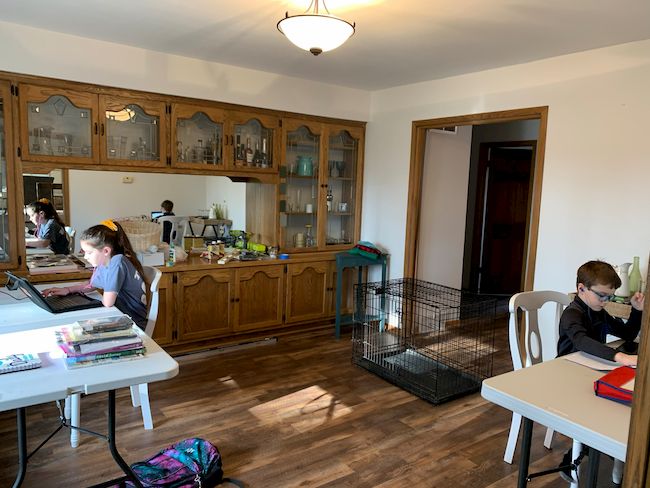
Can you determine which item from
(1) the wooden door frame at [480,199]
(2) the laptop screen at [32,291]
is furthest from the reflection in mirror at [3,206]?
(1) the wooden door frame at [480,199]

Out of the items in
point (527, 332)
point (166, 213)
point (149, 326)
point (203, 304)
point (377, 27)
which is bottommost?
point (203, 304)

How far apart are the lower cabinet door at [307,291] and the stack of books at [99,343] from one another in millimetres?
2524

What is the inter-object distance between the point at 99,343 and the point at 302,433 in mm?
1425

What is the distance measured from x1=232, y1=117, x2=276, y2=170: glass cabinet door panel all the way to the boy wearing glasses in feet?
9.24

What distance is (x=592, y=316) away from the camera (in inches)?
85.8

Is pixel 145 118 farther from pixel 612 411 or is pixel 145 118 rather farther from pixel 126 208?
pixel 612 411

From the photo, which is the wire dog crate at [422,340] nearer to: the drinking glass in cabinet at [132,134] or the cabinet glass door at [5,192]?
the drinking glass in cabinet at [132,134]

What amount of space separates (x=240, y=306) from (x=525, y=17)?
2935mm

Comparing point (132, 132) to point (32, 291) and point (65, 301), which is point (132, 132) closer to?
point (65, 301)

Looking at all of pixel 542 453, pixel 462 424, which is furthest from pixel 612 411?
pixel 462 424

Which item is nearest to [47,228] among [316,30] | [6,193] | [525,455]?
[6,193]

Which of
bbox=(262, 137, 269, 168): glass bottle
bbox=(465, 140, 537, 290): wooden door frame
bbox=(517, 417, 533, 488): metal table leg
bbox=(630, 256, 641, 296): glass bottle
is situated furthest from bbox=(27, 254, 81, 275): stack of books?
bbox=(465, 140, 537, 290): wooden door frame

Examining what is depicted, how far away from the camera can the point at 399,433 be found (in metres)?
2.78

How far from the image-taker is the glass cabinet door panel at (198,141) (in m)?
3.80
